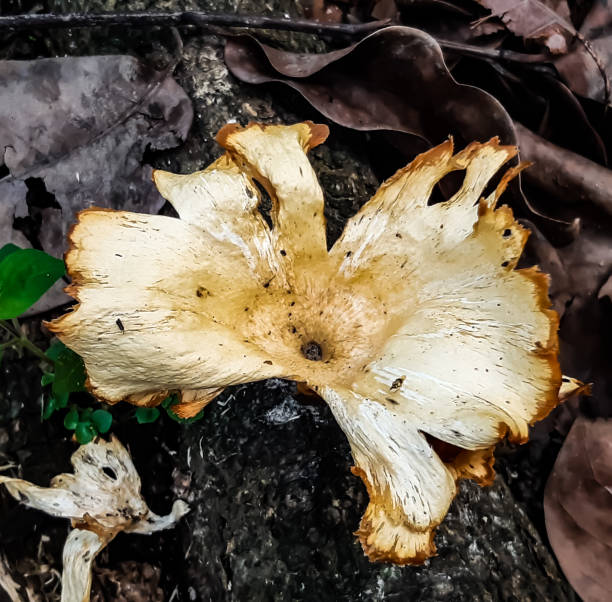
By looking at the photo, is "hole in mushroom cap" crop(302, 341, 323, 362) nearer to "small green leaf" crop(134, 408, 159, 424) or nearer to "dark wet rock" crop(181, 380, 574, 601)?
"dark wet rock" crop(181, 380, 574, 601)

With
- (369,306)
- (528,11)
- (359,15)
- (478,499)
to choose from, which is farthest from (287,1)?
(478,499)

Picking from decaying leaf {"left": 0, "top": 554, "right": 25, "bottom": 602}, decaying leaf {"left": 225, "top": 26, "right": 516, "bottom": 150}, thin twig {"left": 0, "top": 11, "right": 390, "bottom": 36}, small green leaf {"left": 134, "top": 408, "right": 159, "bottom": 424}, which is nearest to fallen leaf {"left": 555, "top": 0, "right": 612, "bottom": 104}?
decaying leaf {"left": 225, "top": 26, "right": 516, "bottom": 150}

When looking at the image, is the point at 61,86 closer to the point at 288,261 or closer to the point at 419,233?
the point at 288,261

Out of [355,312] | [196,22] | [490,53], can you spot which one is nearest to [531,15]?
[490,53]

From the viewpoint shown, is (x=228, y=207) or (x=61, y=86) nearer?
(x=228, y=207)

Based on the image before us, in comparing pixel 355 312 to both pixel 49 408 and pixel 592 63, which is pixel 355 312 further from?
pixel 592 63

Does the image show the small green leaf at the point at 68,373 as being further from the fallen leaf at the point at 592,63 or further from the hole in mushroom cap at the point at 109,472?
the fallen leaf at the point at 592,63
